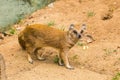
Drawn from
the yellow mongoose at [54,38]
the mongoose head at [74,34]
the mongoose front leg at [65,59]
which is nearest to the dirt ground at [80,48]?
the mongoose front leg at [65,59]

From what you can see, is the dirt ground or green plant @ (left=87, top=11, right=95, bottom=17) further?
green plant @ (left=87, top=11, right=95, bottom=17)

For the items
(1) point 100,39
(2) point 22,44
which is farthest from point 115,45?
(2) point 22,44

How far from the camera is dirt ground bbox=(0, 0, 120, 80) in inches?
312

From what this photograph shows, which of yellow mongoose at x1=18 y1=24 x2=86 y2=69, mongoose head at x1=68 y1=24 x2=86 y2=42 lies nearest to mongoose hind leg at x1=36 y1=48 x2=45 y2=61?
yellow mongoose at x1=18 y1=24 x2=86 y2=69

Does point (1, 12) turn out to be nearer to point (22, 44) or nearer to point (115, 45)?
point (22, 44)

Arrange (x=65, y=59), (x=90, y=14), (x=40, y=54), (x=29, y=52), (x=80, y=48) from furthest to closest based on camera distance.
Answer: (x=90, y=14) → (x=80, y=48) → (x=40, y=54) → (x=29, y=52) → (x=65, y=59)

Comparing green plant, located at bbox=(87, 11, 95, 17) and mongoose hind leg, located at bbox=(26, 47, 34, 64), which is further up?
green plant, located at bbox=(87, 11, 95, 17)

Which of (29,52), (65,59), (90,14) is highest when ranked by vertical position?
(90,14)

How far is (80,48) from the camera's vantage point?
28.9ft

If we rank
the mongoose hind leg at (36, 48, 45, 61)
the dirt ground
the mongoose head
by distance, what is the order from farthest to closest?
the mongoose hind leg at (36, 48, 45, 61) → the mongoose head → the dirt ground

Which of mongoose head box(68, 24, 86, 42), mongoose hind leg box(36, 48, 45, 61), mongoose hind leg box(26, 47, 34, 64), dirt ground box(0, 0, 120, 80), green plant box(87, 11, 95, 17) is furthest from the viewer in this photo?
green plant box(87, 11, 95, 17)

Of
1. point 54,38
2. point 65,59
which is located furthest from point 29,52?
point 65,59

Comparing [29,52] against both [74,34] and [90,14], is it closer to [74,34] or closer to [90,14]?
[74,34]

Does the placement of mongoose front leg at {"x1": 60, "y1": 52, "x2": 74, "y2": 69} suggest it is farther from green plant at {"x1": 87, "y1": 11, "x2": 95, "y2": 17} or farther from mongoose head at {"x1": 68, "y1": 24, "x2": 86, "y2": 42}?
green plant at {"x1": 87, "y1": 11, "x2": 95, "y2": 17}
